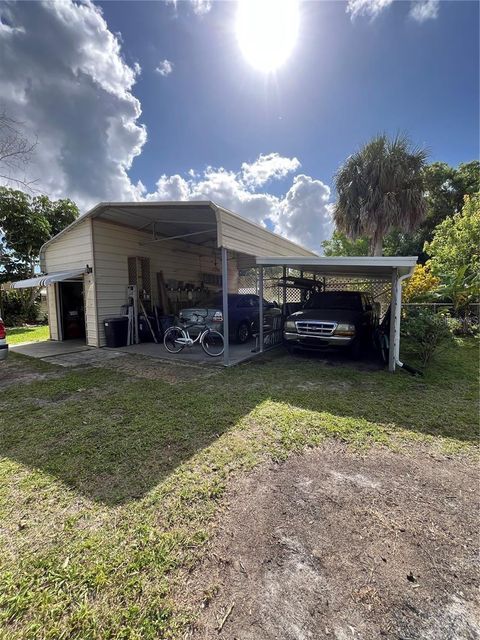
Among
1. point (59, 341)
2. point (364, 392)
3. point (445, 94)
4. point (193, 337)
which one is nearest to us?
point (364, 392)

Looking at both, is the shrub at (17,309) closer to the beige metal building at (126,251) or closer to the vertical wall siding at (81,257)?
the beige metal building at (126,251)

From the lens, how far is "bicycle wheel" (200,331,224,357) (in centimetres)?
755

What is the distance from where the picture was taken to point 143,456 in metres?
3.08

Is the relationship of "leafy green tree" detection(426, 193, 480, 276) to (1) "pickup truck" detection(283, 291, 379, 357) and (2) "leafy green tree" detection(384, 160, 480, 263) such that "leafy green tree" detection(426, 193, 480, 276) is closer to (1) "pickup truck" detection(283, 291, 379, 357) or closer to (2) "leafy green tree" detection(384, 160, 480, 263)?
(1) "pickup truck" detection(283, 291, 379, 357)

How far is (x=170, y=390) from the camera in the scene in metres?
5.16

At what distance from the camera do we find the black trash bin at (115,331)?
9055 millimetres

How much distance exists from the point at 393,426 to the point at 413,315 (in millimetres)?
3848

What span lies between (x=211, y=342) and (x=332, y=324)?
3060 mm

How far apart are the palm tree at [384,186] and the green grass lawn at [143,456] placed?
10.3 meters

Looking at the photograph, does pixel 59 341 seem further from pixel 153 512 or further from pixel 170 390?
pixel 153 512

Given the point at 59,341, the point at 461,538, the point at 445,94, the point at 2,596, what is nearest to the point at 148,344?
the point at 59,341

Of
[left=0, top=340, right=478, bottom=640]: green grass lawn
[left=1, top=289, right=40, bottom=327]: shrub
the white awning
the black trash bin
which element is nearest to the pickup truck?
[left=0, top=340, right=478, bottom=640]: green grass lawn

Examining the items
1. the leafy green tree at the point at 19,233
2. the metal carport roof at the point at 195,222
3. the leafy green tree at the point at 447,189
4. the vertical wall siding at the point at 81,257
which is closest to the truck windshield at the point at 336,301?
the metal carport roof at the point at 195,222

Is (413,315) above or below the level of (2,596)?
above
